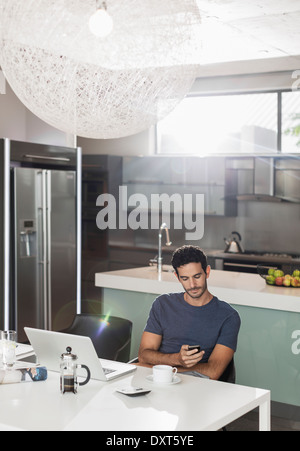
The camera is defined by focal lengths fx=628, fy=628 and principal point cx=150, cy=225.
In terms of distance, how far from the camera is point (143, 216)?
7672 mm

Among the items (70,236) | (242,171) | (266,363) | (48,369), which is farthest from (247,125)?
(48,369)

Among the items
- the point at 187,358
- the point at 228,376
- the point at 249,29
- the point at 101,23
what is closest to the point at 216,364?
the point at 228,376

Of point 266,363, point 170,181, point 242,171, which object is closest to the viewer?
point 266,363

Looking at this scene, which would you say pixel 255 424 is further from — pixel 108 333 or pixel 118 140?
pixel 118 140

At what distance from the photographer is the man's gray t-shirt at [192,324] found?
3195mm

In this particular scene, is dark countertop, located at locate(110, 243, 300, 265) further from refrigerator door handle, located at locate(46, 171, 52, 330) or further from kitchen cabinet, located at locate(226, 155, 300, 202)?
refrigerator door handle, located at locate(46, 171, 52, 330)

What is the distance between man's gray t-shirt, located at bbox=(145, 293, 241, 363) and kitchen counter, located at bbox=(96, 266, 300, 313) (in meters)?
0.99

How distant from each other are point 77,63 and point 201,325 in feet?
5.08

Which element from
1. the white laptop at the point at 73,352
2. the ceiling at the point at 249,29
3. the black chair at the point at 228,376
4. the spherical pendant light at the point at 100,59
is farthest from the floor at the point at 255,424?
the ceiling at the point at 249,29

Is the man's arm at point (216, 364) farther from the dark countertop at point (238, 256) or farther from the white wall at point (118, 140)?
the white wall at point (118, 140)

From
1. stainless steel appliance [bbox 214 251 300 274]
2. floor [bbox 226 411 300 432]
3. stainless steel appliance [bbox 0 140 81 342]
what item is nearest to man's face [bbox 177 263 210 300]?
floor [bbox 226 411 300 432]

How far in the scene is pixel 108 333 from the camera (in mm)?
3703

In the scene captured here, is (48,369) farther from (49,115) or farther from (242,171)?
(242,171)

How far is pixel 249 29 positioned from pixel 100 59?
3016 mm
